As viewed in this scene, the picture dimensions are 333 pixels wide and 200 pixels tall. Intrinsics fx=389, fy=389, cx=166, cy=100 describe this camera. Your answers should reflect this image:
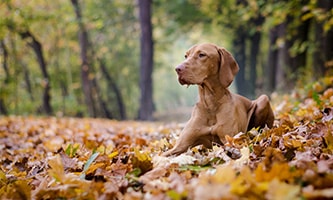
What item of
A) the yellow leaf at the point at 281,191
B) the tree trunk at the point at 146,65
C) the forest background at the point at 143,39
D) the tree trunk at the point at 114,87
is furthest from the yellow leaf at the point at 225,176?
the tree trunk at the point at 114,87

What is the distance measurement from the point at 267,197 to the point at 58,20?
1563 cm

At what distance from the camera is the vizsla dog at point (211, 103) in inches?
132

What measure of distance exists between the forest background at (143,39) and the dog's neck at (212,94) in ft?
1.45

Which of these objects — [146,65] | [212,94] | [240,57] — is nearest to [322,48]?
[212,94]

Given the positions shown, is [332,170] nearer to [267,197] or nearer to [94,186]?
[267,197]

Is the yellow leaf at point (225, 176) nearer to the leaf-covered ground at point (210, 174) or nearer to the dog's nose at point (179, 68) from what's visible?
the leaf-covered ground at point (210, 174)

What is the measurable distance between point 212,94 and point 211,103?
8 cm

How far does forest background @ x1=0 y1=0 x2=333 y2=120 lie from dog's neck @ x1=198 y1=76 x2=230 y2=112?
443mm

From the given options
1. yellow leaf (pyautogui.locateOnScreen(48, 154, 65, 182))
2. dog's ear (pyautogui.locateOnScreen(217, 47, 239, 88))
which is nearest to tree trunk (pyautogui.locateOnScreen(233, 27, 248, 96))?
dog's ear (pyautogui.locateOnScreen(217, 47, 239, 88))

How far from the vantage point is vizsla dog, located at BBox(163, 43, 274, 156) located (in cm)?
334

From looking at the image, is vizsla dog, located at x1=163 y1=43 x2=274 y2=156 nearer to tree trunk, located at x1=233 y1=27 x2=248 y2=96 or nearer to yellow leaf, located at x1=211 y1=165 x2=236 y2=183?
yellow leaf, located at x1=211 y1=165 x2=236 y2=183

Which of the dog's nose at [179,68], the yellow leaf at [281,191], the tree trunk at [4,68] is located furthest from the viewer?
the tree trunk at [4,68]

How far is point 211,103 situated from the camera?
11.3 feet

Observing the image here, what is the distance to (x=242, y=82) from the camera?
24766mm
